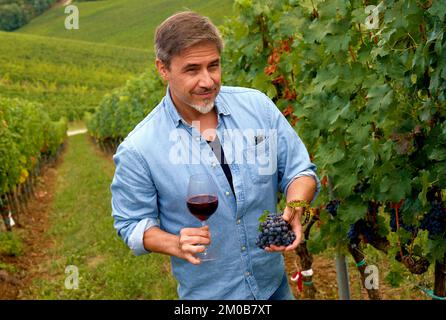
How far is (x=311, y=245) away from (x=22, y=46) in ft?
211

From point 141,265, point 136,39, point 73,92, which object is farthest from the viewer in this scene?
point 136,39

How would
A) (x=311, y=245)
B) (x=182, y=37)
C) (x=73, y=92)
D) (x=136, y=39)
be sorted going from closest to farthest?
1. (x=182, y=37)
2. (x=311, y=245)
3. (x=73, y=92)
4. (x=136, y=39)

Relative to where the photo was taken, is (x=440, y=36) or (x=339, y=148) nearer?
(x=440, y=36)

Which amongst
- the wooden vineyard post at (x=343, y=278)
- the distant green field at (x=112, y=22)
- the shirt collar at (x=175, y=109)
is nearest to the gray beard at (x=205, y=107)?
the shirt collar at (x=175, y=109)

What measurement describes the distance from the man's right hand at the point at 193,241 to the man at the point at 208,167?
15 centimetres

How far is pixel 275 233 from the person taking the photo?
250 centimetres

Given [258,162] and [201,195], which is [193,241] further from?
[258,162]

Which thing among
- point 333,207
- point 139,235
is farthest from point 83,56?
point 139,235

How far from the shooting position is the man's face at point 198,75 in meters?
2.55

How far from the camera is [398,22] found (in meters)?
2.54

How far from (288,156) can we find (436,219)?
33.4 inches

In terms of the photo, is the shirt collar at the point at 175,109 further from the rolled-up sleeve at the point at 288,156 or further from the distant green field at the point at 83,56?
the distant green field at the point at 83,56
